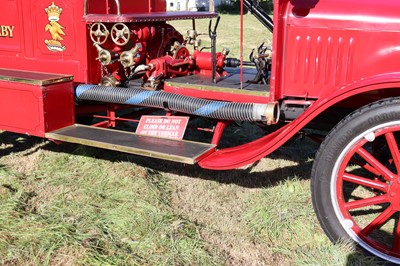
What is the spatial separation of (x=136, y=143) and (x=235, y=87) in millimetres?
836

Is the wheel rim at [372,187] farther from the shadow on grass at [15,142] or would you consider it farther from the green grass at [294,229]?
the shadow on grass at [15,142]

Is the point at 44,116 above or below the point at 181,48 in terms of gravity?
below

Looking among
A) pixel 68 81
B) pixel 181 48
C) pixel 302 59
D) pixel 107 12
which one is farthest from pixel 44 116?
pixel 302 59

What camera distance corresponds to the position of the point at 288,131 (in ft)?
9.20

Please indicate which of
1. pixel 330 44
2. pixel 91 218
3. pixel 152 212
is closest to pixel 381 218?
pixel 330 44

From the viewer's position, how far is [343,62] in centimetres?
292

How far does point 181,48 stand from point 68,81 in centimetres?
106

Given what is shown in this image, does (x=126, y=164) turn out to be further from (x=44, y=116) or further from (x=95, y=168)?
(x=44, y=116)

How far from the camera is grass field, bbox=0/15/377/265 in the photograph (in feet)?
8.71

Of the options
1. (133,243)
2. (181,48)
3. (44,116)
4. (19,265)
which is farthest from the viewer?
(181,48)

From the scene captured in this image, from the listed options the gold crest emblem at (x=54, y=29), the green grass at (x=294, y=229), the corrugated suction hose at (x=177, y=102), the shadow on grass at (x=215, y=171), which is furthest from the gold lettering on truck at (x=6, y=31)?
the green grass at (x=294, y=229)

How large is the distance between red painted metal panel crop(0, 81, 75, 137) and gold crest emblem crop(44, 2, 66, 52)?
0.48m

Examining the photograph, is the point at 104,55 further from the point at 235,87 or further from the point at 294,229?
the point at 294,229

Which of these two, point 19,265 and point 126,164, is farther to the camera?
point 126,164
